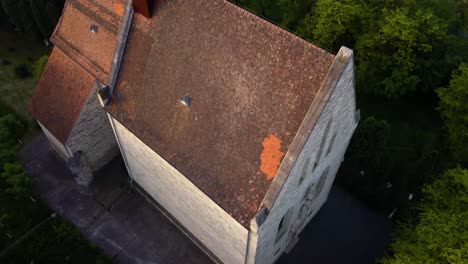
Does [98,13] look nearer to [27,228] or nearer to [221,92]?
[221,92]

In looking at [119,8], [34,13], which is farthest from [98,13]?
[34,13]

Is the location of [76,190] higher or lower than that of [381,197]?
lower

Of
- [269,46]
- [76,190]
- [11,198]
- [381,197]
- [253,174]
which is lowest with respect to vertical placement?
[11,198]

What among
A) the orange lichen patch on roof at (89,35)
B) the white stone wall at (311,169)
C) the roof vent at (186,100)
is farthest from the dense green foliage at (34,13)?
the white stone wall at (311,169)

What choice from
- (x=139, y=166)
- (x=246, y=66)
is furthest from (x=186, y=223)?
(x=246, y=66)

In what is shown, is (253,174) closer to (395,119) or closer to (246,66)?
(246,66)

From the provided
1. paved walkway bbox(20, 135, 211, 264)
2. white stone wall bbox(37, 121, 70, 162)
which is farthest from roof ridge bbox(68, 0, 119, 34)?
paved walkway bbox(20, 135, 211, 264)

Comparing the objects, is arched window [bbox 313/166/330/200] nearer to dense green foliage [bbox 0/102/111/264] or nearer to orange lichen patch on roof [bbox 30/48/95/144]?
dense green foliage [bbox 0/102/111/264]
